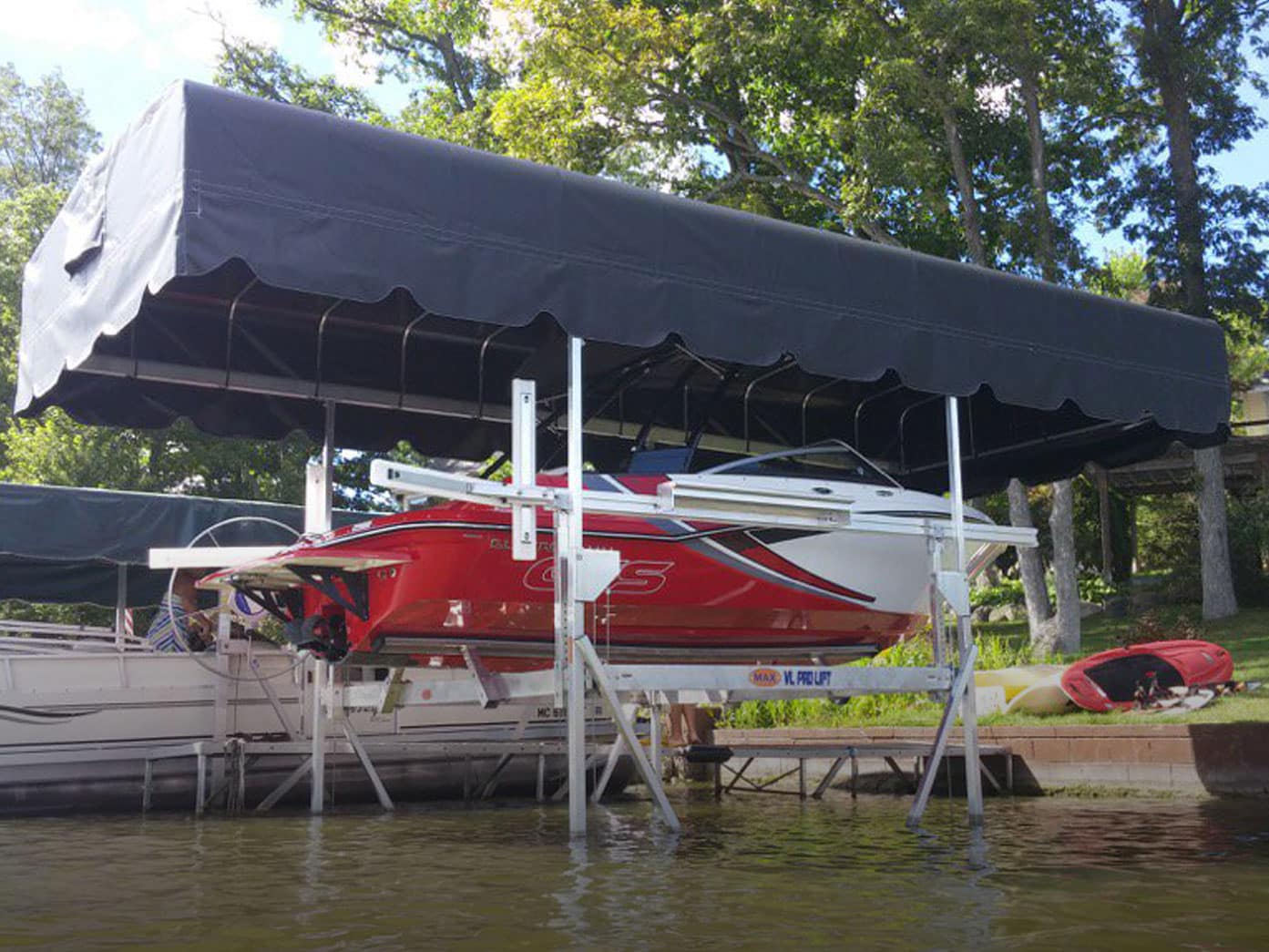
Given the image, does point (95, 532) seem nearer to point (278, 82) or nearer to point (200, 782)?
point (200, 782)

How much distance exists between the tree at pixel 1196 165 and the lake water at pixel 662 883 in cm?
1310

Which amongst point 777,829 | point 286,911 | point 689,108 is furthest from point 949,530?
point 689,108

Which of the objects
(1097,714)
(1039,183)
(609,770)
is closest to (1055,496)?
(1039,183)

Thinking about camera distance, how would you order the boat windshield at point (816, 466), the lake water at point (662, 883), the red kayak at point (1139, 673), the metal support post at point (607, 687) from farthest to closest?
1. the red kayak at point (1139, 673)
2. the boat windshield at point (816, 466)
3. the metal support post at point (607, 687)
4. the lake water at point (662, 883)

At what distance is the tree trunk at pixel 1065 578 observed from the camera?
53.9ft

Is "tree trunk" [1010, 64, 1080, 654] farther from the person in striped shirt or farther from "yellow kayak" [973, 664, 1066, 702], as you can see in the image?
the person in striped shirt

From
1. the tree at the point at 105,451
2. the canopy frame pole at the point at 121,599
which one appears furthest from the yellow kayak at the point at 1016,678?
the tree at the point at 105,451

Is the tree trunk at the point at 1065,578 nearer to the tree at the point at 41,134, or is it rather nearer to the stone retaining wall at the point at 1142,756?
the stone retaining wall at the point at 1142,756

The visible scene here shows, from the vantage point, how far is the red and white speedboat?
281 inches

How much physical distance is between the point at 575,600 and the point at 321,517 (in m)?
2.94

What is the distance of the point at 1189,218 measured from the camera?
762 inches

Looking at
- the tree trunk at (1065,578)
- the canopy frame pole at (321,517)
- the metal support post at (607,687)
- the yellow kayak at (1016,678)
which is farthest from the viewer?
the tree trunk at (1065,578)

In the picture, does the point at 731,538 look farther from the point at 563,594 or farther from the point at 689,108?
the point at 689,108

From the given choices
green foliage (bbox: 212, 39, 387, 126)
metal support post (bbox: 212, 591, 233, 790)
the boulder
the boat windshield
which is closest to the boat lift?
the boat windshield
